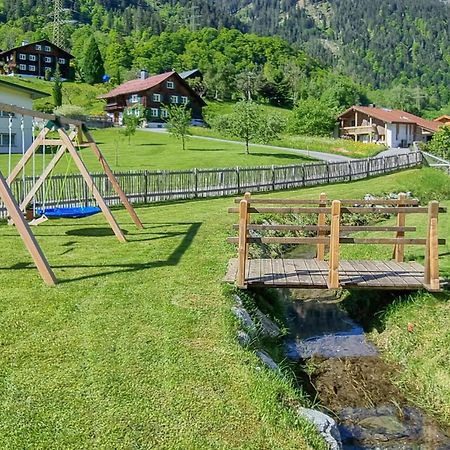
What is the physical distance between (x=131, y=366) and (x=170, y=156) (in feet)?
119

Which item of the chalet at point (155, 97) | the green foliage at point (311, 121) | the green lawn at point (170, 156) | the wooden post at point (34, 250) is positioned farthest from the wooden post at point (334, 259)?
the chalet at point (155, 97)

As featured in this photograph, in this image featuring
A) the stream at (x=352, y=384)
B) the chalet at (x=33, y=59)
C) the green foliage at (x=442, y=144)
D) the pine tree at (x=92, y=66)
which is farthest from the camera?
the pine tree at (x=92, y=66)

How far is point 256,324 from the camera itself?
7.63 m

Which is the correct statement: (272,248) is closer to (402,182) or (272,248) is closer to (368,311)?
(368,311)

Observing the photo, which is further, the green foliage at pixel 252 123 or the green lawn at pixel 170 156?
the green foliage at pixel 252 123

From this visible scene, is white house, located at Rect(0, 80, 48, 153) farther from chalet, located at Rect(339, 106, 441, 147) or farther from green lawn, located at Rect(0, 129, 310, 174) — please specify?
chalet, located at Rect(339, 106, 441, 147)

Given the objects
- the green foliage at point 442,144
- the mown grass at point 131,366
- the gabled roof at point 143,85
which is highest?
the gabled roof at point 143,85

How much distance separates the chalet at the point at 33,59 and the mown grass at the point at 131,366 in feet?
335

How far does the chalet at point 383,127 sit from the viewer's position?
244 feet

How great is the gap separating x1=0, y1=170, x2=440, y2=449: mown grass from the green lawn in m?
21.8

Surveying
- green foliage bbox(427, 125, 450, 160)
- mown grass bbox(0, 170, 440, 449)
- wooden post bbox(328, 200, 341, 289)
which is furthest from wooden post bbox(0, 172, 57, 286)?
green foliage bbox(427, 125, 450, 160)

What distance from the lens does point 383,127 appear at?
245 ft

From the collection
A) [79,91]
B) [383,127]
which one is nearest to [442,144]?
[383,127]

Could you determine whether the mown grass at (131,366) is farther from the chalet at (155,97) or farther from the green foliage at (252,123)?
the chalet at (155,97)
